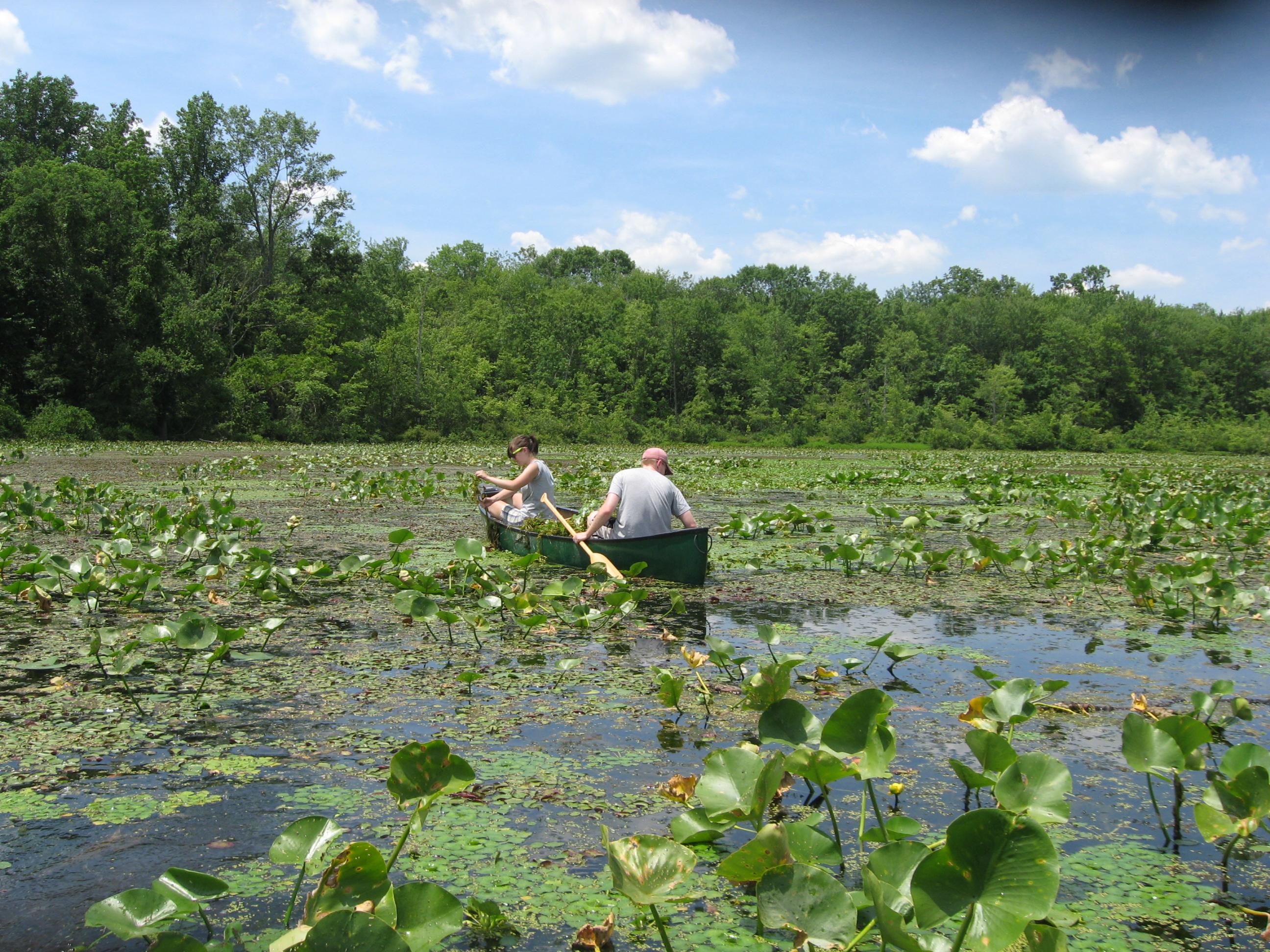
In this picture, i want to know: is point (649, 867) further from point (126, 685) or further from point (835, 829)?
point (126, 685)

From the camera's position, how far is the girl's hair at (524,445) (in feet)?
25.0

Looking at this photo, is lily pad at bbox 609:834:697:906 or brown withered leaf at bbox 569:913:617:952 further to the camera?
brown withered leaf at bbox 569:913:617:952

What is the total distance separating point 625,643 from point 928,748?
6.22ft

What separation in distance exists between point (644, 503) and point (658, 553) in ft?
1.45

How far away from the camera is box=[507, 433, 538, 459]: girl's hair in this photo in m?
7.61

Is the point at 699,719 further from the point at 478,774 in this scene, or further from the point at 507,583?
the point at 507,583

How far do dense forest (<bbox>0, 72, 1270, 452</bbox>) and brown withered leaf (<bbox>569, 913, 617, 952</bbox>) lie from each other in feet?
85.0

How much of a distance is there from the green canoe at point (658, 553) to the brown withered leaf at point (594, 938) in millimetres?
3904

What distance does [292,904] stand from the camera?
1.80 meters

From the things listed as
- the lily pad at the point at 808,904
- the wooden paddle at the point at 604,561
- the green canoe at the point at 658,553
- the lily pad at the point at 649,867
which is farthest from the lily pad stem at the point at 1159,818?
the wooden paddle at the point at 604,561

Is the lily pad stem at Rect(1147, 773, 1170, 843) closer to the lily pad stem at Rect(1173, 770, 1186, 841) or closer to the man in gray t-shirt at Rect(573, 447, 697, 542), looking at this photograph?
the lily pad stem at Rect(1173, 770, 1186, 841)

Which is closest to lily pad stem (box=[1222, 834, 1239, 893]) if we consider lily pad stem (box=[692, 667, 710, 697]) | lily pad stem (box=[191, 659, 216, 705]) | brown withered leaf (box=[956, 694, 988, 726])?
brown withered leaf (box=[956, 694, 988, 726])

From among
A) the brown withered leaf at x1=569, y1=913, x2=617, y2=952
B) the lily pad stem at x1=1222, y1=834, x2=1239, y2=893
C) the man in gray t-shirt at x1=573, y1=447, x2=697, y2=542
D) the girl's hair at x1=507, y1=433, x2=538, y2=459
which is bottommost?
the brown withered leaf at x1=569, y1=913, x2=617, y2=952

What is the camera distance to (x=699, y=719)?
3650 mm
